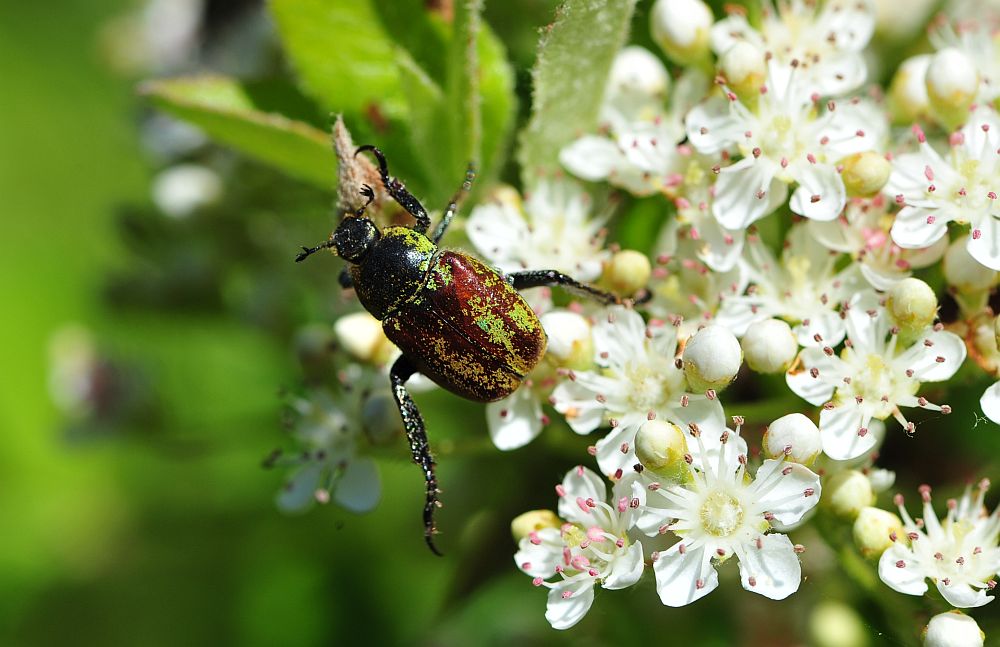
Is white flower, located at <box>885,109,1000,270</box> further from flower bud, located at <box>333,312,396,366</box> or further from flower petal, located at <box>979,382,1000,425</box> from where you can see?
flower bud, located at <box>333,312,396,366</box>


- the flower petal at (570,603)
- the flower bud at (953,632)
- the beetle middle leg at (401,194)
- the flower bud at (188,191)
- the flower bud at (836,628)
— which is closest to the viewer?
the flower bud at (953,632)

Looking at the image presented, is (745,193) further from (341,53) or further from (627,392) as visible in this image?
(341,53)

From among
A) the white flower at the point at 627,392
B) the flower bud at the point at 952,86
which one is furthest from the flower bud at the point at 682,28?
the white flower at the point at 627,392

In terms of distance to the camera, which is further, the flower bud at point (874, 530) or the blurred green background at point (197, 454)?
the blurred green background at point (197, 454)

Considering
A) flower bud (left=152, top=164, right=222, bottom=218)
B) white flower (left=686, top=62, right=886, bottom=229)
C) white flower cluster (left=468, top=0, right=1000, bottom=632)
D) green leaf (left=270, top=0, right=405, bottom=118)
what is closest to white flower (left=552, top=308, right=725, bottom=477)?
white flower cluster (left=468, top=0, right=1000, bottom=632)

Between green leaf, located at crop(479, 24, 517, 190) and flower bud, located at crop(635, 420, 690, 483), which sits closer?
flower bud, located at crop(635, 420, 690, 483)

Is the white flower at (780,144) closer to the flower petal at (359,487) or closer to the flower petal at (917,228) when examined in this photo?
the flower petal at (917,228)

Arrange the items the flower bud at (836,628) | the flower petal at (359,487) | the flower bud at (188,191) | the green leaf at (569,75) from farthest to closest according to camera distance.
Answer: the flower bud at (188,191)
the flower bud at (836,628)
the flower petal at (359,487)
the green leaf at (569,75)
